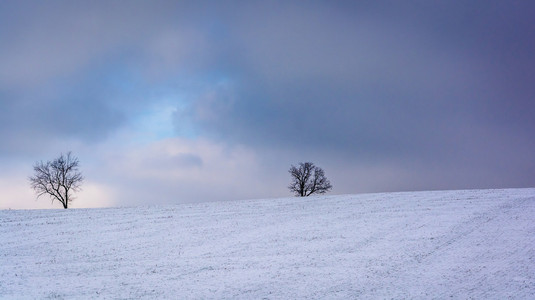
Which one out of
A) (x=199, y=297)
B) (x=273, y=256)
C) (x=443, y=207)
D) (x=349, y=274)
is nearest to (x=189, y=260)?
(x=273, y=256)

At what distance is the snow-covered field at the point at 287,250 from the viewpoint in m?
18.9

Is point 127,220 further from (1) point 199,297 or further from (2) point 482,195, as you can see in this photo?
(2) point 482,195

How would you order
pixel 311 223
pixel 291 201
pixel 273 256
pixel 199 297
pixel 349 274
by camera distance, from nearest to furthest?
pixel 199 297
pixel 349 274
pixel 273 256
pixel 311 223
pixel 291 201

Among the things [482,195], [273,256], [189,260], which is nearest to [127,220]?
[189,260]

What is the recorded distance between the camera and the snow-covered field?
61.9 feet

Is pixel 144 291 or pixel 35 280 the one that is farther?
pixel 35 280

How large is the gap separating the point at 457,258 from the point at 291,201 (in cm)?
2131

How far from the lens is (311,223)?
31.9 m

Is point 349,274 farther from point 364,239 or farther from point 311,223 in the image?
point 311,223

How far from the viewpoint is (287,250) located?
25062 mm

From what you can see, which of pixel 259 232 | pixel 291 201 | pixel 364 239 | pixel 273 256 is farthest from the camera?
pixel 291 201

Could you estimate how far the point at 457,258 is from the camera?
21.8m

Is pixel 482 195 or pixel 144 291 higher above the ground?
pixel 482 195

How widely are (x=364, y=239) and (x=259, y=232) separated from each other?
6.43 metres
